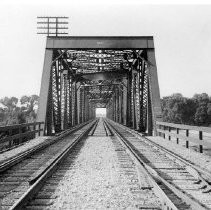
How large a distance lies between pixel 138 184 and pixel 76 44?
13.8 meters

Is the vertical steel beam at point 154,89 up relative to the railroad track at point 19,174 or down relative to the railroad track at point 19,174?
up

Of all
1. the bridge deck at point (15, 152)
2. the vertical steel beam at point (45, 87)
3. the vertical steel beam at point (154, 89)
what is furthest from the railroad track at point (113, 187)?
the vertical steel beam at point (45, 87)

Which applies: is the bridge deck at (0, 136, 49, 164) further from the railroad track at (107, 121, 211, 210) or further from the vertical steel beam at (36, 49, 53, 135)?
the railroad track at (107, 121, 211, 210)

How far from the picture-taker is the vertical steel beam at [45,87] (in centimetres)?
1752

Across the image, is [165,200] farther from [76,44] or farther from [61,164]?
[76,44]

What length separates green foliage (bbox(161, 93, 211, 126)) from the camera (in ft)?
273

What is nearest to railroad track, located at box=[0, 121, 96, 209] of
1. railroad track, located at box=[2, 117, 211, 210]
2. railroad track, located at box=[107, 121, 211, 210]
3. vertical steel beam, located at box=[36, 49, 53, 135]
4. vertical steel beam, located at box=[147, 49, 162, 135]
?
railroad track, located at box=[2, 117, 211, 210]

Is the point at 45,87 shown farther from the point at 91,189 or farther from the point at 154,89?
the point at 91,189

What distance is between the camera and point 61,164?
27.9 ft

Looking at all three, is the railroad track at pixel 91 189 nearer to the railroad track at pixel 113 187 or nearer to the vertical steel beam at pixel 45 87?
the railroad track at pixel 113 187

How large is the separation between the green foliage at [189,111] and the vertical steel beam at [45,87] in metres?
67.0

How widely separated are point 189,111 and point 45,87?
74.8 metres

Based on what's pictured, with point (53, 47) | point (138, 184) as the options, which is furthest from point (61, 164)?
point (53, 47)

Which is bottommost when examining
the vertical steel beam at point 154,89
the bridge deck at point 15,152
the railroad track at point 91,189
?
the railroad track at point 91,189
